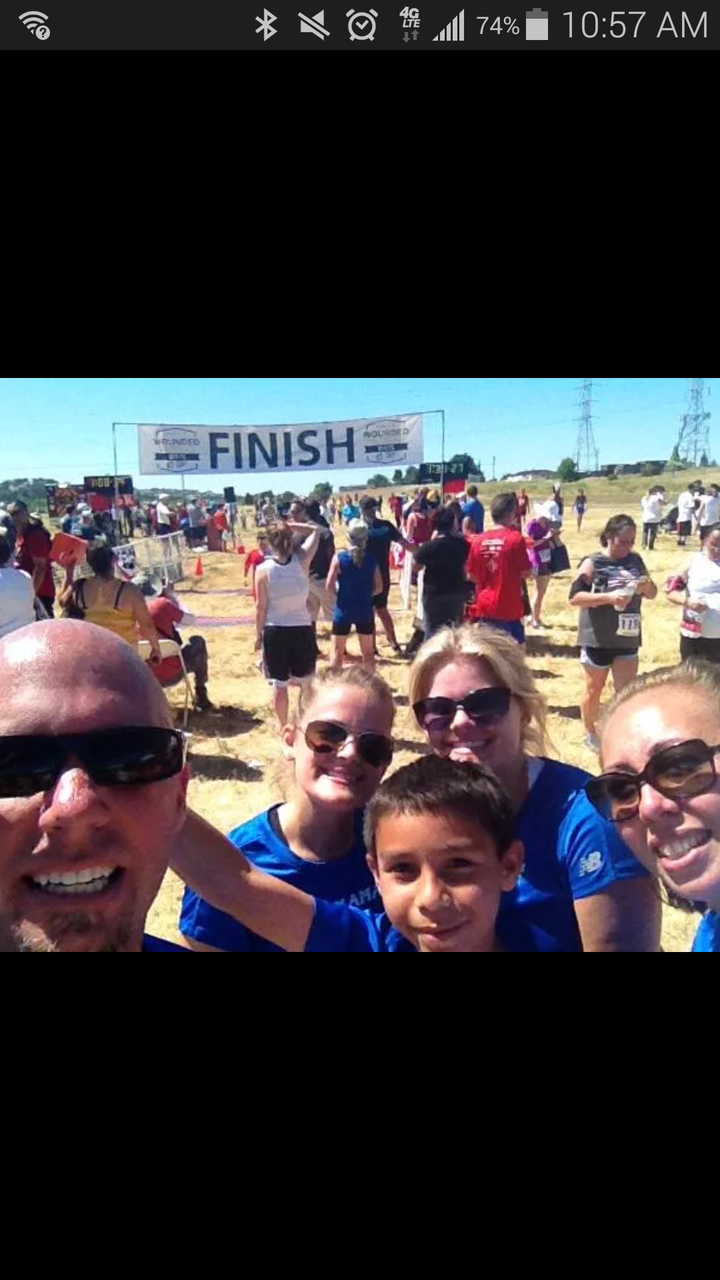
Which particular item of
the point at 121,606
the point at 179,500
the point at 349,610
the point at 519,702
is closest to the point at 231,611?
the point at 349,610

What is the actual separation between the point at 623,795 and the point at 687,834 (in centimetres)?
11

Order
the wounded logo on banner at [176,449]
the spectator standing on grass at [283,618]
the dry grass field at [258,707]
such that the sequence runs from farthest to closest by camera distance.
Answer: the wounded logo on banner at [176,449] < the spectator standing on grass at [283,618] < the dry grass field at [258,707]

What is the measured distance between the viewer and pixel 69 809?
3.35ft

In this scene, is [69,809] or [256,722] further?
[256,722]

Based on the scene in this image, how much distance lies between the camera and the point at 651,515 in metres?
13.4

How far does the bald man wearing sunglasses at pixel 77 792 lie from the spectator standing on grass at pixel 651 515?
13.5m

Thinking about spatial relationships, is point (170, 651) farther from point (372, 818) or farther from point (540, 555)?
point (540, 555)

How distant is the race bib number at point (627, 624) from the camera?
4375mm

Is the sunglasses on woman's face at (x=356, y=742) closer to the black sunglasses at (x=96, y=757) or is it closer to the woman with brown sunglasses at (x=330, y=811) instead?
the woman with brown sunglasses at (x=330, y=811)

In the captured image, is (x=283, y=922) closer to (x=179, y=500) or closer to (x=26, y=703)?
(x=26, y=703)

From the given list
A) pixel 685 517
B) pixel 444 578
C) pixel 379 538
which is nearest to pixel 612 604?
pixel 444 578

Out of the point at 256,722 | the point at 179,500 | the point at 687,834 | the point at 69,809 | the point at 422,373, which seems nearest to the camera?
the point at 69,809
